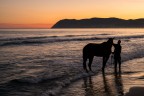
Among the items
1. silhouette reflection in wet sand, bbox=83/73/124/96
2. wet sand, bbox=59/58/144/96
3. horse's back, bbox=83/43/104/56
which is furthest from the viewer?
horse's back, bbox=83/43/104/56

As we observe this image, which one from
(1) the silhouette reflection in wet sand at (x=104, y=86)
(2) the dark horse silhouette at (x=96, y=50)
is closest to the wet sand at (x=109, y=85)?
(1) the silhouette reflection in wet sand at (x=104, y=86)

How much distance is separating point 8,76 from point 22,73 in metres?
0.80

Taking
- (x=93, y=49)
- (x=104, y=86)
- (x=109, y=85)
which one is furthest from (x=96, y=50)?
(x=104, y=86)

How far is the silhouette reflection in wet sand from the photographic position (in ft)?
28.9

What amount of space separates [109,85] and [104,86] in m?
0.27

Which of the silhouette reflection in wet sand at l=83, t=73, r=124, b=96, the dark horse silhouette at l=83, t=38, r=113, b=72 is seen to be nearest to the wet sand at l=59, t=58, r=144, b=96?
the silhouette reflection in wet sand at l=83, t=73, r=124, b=96

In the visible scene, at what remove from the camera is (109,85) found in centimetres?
1008

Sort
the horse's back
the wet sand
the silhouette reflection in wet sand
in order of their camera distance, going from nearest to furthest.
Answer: the wet sand → the silhouette reflection in wet sand → the horse's back

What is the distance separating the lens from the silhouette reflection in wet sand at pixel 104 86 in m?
8.81

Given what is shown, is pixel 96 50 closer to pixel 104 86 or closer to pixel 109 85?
pixel 109 85

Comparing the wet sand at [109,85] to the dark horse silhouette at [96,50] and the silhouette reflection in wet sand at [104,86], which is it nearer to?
the silhouette reflection in wet sand at [104,86]

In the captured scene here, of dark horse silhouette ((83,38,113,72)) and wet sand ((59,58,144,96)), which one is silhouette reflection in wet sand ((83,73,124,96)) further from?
dark horse silhouette ((83,38,113,72))

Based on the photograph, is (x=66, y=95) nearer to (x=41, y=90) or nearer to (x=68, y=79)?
(x=41, y=90)

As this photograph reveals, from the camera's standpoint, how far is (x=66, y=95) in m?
8.48
